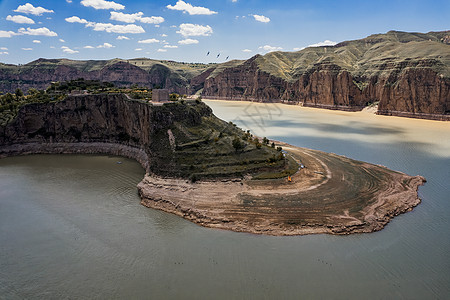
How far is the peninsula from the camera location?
1480 inches

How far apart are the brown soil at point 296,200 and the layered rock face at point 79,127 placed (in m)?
24.3

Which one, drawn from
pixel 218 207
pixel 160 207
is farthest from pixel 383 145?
pixel 160 207

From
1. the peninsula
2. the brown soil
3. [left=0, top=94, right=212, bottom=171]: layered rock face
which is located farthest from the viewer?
[left=0, top=94, right=212, bottom=171]: layered rock face

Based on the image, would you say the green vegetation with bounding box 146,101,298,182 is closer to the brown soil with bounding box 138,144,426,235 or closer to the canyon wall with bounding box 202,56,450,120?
the brown soil with bounding box 138,144,426,235

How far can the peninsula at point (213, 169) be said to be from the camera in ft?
123

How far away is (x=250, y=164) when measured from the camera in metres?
49.8

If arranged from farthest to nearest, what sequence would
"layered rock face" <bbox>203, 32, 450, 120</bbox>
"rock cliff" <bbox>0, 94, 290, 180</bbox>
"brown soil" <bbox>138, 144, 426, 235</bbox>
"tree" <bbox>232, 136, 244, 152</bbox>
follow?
"layered rock face" <bbox>203, 32, 450, 120</bbox> < "tree" <bbox>232, 136, 244, 152</bbox> < "rock cliff" <bbox>0, 94, 290, 180</bbox> < "brown soil" <bbox>138, 144, 426, 235</bbox>

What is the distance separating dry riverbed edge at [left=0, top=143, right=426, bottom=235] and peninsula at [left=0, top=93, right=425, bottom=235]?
0.14m

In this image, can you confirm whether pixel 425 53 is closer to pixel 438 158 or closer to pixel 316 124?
pixel 316 124

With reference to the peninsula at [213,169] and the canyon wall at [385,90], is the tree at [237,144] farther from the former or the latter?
the canyon wall at [385,90]

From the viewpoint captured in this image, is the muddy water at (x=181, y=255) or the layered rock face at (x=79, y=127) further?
the layered rock face at (x=79, y=127)

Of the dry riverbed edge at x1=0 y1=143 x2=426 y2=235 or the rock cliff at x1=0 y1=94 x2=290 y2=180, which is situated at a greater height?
the rock cliff at x1=0 y1=94 x2=290 y2=180

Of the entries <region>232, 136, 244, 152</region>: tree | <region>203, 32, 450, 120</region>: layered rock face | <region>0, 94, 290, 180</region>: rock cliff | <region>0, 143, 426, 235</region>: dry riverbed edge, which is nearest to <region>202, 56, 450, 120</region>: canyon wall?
<region>203, 32, 450, 120</region>: layered rock face

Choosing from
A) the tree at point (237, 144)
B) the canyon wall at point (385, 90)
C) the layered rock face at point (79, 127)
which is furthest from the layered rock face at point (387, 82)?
the tree at point (237, 144)
